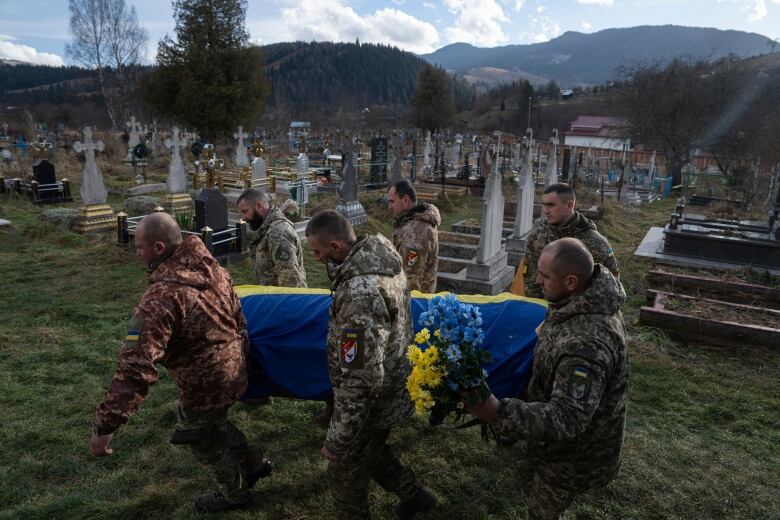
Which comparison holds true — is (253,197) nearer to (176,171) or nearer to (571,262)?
(571,262)

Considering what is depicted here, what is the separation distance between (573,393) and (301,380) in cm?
183

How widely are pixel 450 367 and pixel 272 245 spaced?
99.7 inches

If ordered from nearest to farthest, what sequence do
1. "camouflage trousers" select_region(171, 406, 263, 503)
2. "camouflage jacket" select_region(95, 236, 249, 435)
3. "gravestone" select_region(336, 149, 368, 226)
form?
"camouflage jacket" select_region(95, 236, 249, 435) < "camouflage trousers" select_region(171, 406, 263, 503) < "gravestone" select_region(336, 149, 368, 226)

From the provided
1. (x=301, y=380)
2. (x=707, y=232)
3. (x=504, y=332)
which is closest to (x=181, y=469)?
(x=301, y=380)

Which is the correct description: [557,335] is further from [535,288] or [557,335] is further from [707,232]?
[707,232]

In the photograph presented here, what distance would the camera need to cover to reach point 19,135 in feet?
92.9

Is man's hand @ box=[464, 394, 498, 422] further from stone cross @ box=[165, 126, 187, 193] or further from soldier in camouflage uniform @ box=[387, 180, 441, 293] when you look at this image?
stone cross @ box=[165, 126, 187, 193]

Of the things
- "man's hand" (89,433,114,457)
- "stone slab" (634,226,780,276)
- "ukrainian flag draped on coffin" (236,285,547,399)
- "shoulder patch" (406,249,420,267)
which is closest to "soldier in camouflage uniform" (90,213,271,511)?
"man's hand" (89,433,114,457)

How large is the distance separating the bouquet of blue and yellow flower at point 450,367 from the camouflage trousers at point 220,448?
132 cm

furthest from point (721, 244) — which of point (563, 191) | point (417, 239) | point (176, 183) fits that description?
point (176, 183)

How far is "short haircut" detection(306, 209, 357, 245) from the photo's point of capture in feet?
7.90

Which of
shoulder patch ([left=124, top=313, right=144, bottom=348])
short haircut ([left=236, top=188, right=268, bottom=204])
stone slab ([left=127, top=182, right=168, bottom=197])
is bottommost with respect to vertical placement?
stone slab ([left=127, top=182, right=168, bottom=197])

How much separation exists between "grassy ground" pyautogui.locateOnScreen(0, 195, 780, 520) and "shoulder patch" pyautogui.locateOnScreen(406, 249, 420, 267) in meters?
1.36

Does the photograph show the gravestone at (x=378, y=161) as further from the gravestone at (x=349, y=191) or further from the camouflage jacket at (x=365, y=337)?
the camouflage jacket at (x=365, y=337)
